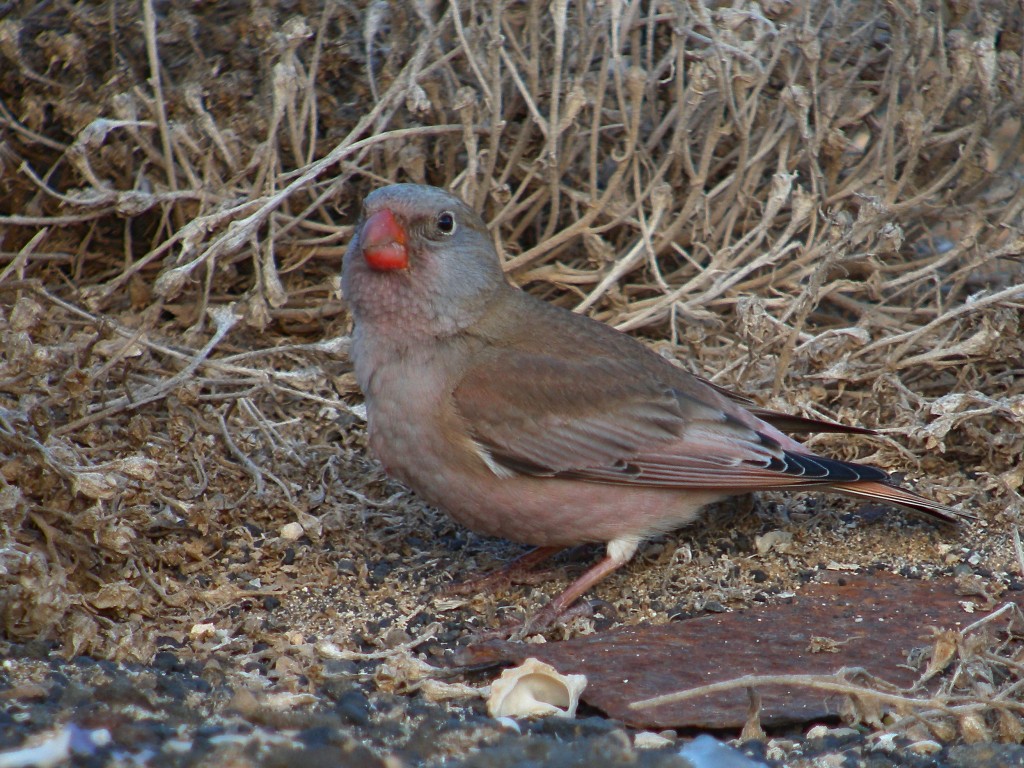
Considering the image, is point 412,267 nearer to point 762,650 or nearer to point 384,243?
point 384,243

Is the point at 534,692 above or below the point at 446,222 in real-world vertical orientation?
below

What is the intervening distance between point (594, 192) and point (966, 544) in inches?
87.9

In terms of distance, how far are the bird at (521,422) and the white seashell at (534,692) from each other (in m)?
0.71

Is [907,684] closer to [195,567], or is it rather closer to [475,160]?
[195,567]

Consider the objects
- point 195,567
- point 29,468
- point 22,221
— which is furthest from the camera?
point 22,221

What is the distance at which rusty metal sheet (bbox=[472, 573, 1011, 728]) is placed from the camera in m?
3.53

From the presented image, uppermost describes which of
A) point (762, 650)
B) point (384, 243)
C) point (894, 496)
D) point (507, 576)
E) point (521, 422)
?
point (384, 243)

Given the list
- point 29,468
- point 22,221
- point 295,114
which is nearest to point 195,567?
point 29,468

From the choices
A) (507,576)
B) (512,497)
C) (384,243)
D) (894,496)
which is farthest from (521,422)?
(894,496)

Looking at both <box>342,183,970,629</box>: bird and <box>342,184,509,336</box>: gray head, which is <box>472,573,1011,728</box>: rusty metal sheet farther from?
<box>342,184,509,336</box>: gray head

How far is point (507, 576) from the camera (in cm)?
465

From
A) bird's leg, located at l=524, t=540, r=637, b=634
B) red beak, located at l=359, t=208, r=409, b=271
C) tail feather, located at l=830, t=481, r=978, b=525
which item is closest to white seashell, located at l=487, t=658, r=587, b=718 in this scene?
bird's leg, located at l=524, t=540, r=637, b=634

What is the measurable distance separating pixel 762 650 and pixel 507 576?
1.08m

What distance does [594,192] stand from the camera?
5.69m
